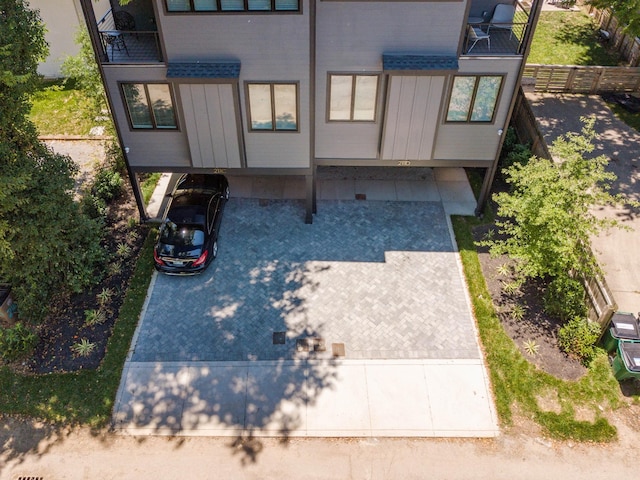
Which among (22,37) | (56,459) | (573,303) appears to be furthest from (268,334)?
(22,37)

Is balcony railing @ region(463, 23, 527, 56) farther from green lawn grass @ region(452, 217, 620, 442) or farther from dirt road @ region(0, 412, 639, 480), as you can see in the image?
dirt road @ region(0, 412, 639, 480)

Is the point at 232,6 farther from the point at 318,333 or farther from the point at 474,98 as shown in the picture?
the point at 318,333

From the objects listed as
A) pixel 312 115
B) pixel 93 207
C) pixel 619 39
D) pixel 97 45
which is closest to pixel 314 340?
pixel 312 115

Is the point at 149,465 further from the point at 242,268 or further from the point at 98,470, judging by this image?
the point at 242,268

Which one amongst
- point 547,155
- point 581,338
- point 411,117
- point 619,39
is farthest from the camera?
point 619,39

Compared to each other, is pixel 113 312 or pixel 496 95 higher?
pixel 496 95

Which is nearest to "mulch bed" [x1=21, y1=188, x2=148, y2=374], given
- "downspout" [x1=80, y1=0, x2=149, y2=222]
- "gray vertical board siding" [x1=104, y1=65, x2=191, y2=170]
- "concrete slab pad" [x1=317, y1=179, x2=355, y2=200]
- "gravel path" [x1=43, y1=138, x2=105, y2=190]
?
"downspout" [x1=80, y1=0, x2=149, y2=222]

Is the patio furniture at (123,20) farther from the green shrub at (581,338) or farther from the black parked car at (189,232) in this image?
the green shrub at (581,338)
